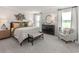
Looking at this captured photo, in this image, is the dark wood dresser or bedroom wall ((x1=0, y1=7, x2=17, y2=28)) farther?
the dark wood dresser

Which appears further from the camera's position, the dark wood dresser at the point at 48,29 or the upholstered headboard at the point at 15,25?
the dark wood dresser at the point at 48,29

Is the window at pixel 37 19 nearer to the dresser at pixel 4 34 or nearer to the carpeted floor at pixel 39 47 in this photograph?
the carpeted floor at pixel 39 47

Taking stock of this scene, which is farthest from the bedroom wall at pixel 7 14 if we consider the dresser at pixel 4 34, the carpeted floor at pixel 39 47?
the carpeted floor at pixel 39 47

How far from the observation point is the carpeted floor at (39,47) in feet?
4.35

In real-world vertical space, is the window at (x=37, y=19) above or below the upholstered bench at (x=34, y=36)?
above

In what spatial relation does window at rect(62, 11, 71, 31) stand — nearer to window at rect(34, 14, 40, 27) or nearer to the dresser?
window at rect(34, 14, 40, 27)

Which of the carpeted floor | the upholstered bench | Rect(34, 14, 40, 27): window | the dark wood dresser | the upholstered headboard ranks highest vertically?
Rect(34, 14, 40, 27): window

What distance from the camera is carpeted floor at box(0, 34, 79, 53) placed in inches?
52.2

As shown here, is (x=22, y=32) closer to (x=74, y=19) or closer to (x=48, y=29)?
(x=48, y=29)

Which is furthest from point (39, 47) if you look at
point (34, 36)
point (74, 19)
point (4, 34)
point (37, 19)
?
point (74, 19)

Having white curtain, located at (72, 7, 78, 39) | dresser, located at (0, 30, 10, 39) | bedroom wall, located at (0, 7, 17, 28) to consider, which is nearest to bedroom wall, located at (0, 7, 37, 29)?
bedroom wall, located at (0, 7, 17, 28)

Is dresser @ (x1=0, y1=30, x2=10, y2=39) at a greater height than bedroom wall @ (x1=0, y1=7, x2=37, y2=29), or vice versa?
bedroom wall @ (x1=0, y1=7, x2=37, y2=29)
